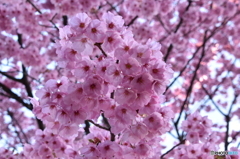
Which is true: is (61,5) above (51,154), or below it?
above

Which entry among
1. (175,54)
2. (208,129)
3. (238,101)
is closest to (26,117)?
(175,54)

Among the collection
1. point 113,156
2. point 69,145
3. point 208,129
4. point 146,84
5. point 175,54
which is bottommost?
point 113,156

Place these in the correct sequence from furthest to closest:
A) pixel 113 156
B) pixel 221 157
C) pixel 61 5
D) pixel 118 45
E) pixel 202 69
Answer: pixel 202 69
pixel 61 5
pixel 221 157
pixel 113 156
pixel 118 45

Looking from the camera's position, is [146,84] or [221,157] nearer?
[146,84]

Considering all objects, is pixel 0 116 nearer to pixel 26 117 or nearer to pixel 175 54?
pixel 26 117

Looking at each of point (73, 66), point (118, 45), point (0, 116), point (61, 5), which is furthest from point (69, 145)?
point (0, 116)

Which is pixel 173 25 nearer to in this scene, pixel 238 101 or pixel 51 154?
pixel 238 101

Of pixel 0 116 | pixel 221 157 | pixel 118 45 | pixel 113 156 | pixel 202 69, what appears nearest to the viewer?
pixel 118 45
